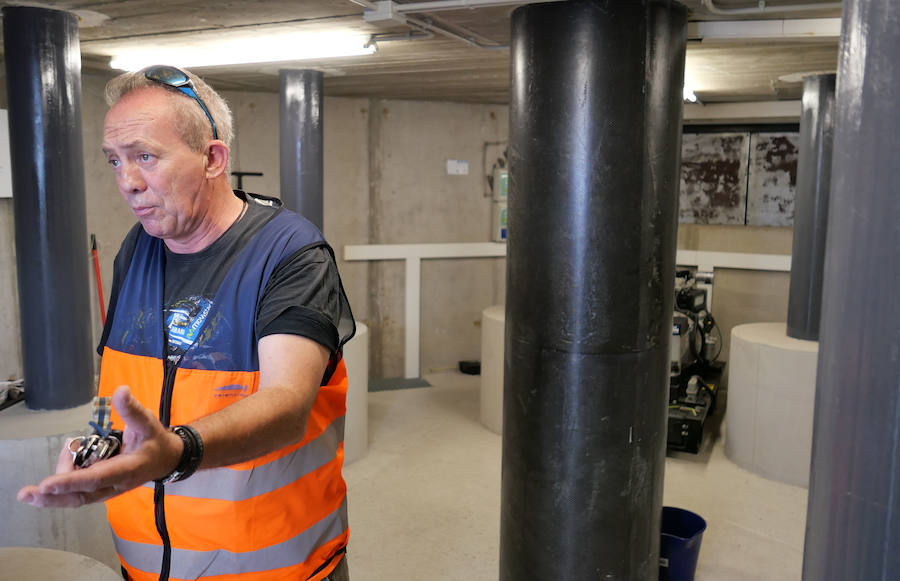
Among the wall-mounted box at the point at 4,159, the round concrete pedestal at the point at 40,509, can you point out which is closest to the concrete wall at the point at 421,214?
the wall-mounted box at the point at 4,159

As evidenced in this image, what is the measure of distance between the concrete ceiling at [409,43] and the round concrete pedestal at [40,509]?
1.67 metres

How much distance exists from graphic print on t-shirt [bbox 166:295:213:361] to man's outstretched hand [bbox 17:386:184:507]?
0.43 m

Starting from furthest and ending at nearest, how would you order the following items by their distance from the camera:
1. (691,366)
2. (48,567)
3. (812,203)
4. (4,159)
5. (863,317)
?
(691,366)
(4,159)
(812,203)
(48,567)
(863,317)

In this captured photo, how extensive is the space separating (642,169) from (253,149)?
4.46m

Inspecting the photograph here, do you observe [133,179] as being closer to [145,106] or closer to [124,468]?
[145,106]

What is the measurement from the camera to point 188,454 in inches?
41.3

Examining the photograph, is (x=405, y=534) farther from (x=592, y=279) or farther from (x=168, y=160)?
(x=168, y=160)

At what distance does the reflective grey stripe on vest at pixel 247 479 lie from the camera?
4.67ft

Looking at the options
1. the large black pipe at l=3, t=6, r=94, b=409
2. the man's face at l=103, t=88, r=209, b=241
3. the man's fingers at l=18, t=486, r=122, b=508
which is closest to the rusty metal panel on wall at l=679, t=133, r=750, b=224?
the large black pipe at l=3, t=6, r=94, b=409

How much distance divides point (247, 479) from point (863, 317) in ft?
3.46

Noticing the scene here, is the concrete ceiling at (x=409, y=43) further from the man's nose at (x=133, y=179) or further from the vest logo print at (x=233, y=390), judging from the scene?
the vest logo print at (x=233, y=390)

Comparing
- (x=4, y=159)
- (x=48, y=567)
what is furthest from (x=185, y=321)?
(x=4, y=159)

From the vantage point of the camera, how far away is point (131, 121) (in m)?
1.40

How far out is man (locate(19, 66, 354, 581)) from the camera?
4.57 feet
